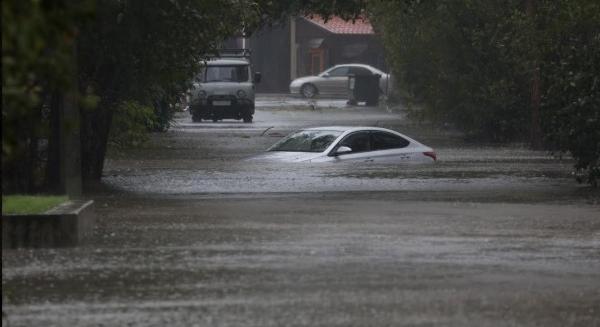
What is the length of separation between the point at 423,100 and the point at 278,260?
31.5 m

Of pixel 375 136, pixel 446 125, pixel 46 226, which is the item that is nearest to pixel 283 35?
pixel 446 125

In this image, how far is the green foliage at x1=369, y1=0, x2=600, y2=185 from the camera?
22750 mm

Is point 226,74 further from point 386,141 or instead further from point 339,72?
point 339,72

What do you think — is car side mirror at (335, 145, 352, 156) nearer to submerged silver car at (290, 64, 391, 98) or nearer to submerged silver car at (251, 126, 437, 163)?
submerged silver car at (251, 126, 437, 163)

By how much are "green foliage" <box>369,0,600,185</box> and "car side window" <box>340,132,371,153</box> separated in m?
2.52

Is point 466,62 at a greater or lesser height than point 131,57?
lesser

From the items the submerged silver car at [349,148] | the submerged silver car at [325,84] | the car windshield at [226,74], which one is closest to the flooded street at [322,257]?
the submerged silver car at [349,148]

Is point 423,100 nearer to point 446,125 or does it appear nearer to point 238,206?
point 446,125

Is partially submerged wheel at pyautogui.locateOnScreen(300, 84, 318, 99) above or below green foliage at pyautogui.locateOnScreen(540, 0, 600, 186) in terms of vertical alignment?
below

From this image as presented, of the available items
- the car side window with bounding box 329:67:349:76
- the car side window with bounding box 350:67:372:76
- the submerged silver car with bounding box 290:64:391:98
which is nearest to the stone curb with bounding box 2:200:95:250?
the car side window with bounding box 350:67:372:76

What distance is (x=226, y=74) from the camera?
4888 centimetres

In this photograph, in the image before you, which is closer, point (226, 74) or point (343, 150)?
point (343, 150)

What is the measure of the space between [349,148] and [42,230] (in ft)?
48.5

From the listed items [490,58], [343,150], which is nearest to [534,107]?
[490,58]
